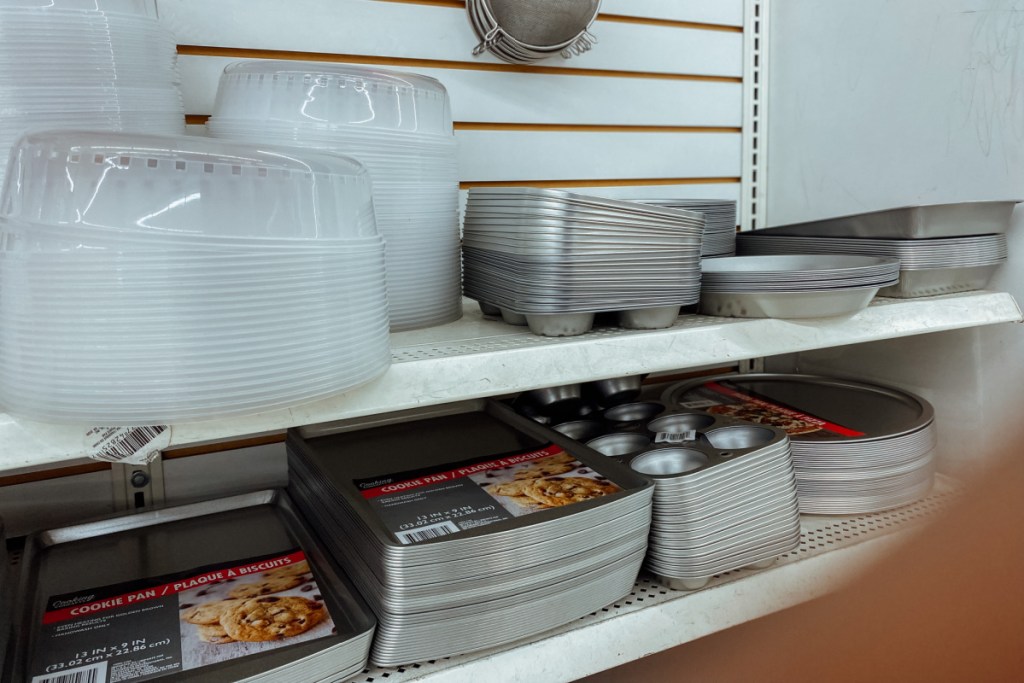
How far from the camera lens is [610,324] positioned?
111 cm

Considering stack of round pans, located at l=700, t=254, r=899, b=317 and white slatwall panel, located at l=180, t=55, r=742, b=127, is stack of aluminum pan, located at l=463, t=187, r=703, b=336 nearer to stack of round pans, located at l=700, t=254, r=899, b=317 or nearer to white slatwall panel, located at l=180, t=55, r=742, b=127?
stack of round pans, located at l=700, t=254, r=899, b=317

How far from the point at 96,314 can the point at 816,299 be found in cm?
95

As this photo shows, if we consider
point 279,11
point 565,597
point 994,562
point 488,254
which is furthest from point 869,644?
point 279,11

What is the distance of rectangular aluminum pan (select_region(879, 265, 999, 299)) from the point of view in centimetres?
131

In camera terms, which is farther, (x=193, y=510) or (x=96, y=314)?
(x=193, y=510)

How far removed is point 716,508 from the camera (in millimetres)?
1062

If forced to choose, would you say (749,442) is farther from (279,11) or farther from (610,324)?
(279,11)

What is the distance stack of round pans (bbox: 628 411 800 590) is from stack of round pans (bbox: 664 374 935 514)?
218 mm

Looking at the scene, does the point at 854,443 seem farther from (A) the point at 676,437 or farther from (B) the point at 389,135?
(B) the point at 389,135

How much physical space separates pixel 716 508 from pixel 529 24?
3.09ft

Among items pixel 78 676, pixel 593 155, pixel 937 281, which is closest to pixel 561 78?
pixel 593 155

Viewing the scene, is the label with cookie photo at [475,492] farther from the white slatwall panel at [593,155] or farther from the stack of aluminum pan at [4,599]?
the white slatwall panel at [593,155]

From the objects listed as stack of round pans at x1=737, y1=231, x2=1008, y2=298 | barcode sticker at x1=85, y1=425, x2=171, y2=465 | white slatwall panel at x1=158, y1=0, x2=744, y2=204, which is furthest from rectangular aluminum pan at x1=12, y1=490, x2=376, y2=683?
stack of round pans at x1=737, y1=231, x2=1008, y2=298

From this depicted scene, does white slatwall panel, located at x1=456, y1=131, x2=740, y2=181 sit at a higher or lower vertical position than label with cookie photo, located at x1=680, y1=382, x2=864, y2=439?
higher
